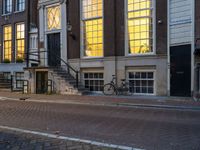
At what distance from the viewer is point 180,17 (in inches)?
637

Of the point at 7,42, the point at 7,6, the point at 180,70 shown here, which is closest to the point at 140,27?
the point at 180,70

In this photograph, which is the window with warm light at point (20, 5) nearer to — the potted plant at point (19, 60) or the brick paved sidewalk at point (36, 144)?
the potted plant at point (19, 60)

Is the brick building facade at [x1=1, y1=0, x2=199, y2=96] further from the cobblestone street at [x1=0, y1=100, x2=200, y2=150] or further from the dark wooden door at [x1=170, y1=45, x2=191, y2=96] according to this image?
the cobblestone street at [x1=0, y1=100, x2=200, y2=150]

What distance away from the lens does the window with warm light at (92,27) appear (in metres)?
19.6

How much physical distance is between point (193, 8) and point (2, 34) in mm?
17881

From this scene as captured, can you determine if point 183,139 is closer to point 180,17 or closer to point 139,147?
point 139,147

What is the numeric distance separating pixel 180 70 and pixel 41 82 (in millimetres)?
9986

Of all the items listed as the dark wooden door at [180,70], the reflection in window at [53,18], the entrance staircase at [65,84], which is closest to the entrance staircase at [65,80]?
the entrance staircase at [65,84]

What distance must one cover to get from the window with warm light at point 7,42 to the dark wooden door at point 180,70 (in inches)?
616

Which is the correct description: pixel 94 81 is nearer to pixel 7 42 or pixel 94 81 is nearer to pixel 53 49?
pixel 53 49

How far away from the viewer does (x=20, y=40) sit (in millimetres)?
25219

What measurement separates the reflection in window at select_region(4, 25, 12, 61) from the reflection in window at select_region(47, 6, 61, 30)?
5641 mm

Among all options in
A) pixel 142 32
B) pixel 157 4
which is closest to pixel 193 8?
pixel 157 4

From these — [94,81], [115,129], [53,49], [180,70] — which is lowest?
[115,129]
